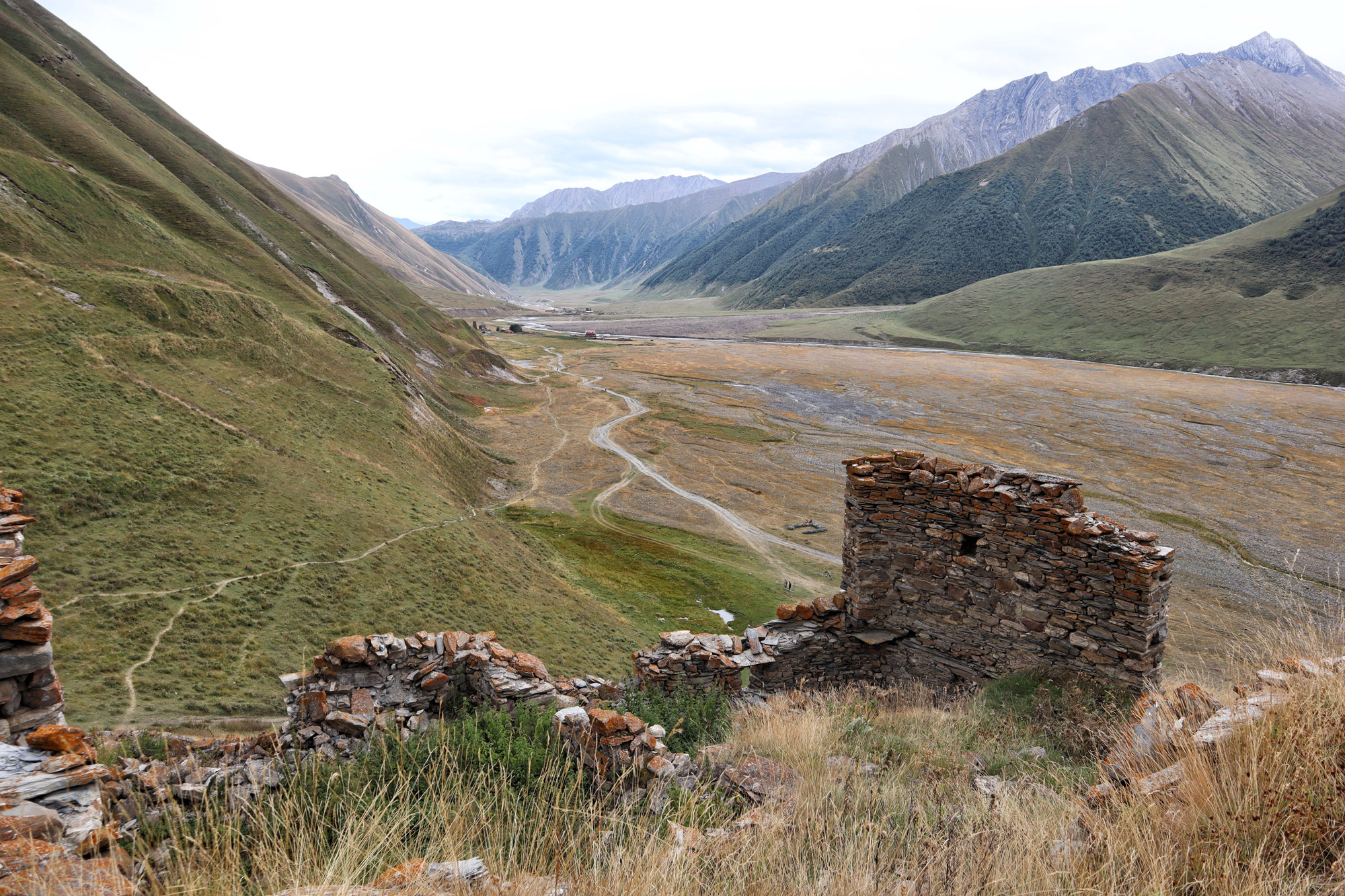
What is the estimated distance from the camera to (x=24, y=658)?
738cm

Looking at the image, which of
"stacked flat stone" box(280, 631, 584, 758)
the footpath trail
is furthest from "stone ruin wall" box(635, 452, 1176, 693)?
the footpath trail

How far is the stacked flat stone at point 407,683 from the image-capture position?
33.1 feet

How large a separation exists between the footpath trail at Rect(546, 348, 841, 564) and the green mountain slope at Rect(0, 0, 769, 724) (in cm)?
895

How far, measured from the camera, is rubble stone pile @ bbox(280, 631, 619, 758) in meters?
10.1

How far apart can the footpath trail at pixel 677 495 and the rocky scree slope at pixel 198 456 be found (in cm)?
1480

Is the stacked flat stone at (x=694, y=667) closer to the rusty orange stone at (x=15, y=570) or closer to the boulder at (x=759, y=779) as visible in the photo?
the boulder at (x=759, y=779)

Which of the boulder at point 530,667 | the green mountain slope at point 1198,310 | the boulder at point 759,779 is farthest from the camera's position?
the green mountain slope at point 1198,310

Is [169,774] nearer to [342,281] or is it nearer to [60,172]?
[60,172]

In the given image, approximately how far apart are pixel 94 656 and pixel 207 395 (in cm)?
2008

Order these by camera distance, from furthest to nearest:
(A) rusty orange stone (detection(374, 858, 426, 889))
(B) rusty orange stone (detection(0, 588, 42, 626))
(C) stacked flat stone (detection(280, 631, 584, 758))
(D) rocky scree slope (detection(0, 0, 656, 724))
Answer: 1. (D) rocky scree slope (detection(0, 0, 656, 724))
2. (C) stacked flat stone (detection(280, 631, 584, 758))
3. (B) rusty orange stone (detection(0, 588, 42, 626))
4. (A) rusty orange stone (detection(374, 858, 426, 889))

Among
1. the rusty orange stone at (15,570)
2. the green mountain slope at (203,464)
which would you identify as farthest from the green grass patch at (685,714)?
the green mountain slope at (203,464)

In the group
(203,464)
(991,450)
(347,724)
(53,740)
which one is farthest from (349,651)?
(991,450)

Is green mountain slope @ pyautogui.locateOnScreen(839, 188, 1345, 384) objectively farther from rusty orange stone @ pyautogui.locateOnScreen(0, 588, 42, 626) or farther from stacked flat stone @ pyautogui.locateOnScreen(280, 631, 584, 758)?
rusty orange stone @ pyautogui.locateOnScreen(0, 588, 42, 626)

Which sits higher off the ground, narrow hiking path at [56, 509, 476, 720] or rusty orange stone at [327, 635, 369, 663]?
rusty orange stone at [327, 635, 369, 663]
